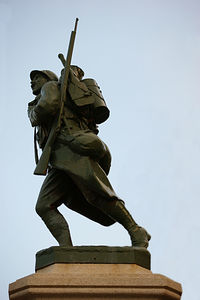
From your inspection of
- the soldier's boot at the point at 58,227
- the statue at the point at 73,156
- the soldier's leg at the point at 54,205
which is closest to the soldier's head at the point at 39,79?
the statue at the point at 73,156

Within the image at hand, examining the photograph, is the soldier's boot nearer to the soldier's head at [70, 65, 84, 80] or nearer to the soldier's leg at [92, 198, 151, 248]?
the soldier's leg at [92, 198, 151, 248]

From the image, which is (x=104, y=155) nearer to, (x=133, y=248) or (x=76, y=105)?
(x=76, y=105)

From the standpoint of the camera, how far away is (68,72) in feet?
19.5

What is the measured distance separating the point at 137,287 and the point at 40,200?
1.38 meters

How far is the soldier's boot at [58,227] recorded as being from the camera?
5.43 meters

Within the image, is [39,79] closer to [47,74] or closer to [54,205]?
[47,74]

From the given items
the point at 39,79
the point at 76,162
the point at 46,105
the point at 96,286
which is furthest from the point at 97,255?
the point at 39,79

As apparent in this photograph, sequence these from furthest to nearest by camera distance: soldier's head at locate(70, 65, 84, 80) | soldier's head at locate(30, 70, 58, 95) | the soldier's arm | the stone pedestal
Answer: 1. soldier's head at locate(70, 65, 84, 80)
2. soldier's head at locate(30, 70, 58, 95)
3. the soldier's arm
4. the stone pedestal

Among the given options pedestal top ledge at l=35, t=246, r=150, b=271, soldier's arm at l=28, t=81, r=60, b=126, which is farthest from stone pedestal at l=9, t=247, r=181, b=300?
soldier's arm at l=28, t=81, r=60, b=126

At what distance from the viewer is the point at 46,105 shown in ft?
18.5

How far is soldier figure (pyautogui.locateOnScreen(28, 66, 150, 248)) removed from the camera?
545 cm

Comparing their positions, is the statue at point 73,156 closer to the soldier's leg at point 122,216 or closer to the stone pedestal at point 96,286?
the soldier's leg at point 122,216

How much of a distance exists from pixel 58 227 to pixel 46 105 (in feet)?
3.85

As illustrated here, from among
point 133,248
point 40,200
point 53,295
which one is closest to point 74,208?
point 40,200
